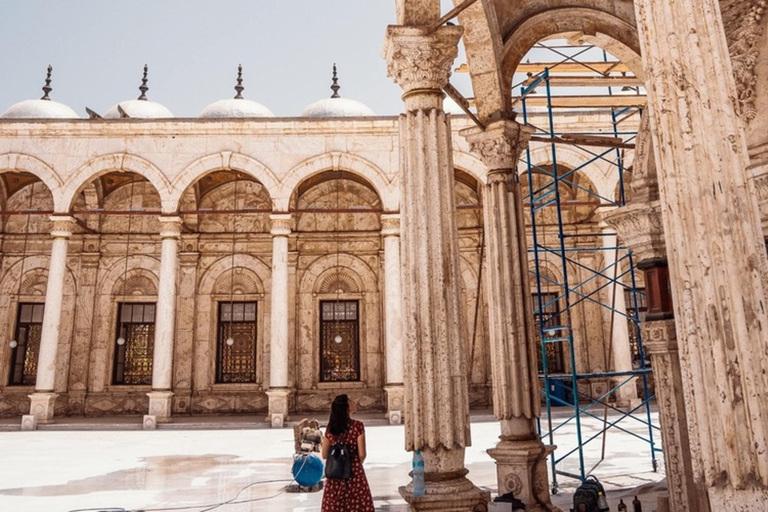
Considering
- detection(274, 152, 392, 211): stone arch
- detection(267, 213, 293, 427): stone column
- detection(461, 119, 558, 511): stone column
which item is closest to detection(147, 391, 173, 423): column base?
detection(267, 213, 293, 427): stone column

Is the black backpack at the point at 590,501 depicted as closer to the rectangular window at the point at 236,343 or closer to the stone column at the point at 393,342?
the stone column at the point at 393,342

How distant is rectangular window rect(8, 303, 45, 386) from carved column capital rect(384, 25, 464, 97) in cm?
1608

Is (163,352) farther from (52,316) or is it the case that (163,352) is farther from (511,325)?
(511,325)

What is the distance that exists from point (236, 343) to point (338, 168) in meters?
6.29

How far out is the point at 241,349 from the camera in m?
17.2

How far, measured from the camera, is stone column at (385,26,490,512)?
3.92 meters

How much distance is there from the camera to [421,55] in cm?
458

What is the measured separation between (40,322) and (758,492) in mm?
18825

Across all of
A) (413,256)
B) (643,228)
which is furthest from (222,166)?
(643,228)

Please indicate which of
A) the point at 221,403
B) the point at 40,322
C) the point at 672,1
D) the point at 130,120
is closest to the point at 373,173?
the point at 130,120

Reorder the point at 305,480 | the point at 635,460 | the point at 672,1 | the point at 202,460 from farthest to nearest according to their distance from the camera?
the point at 202,460
the point at 635,460
the point at 305,480
the point at 672,1

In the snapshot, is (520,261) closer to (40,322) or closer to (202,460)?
(202,460)

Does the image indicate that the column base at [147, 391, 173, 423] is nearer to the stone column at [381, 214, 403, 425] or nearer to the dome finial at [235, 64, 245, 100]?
the stone column at [381, 214, 403, 425]

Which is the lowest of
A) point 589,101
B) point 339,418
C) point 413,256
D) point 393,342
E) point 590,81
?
point 339,418
